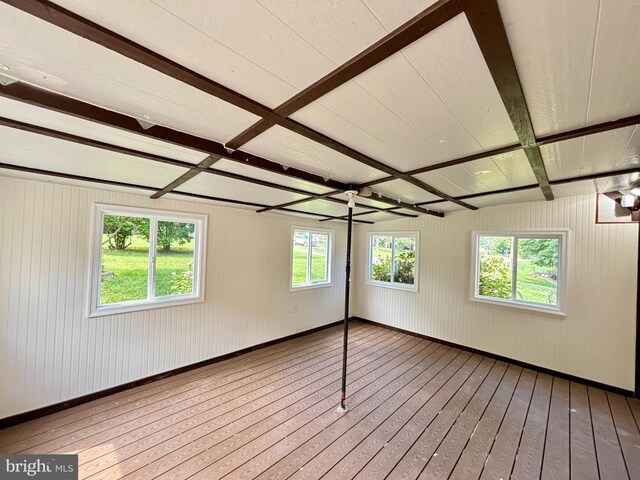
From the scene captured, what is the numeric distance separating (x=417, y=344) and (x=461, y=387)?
140 centimetres

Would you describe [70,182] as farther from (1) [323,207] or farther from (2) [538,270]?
(2) [538,270]

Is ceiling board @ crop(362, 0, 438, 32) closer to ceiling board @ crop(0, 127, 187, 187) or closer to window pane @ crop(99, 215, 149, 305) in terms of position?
ceiling board @ crop(0, 127, 187, 187)

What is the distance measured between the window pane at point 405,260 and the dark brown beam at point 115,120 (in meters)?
3.85

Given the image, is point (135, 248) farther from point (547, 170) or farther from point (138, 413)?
point (547, 170)

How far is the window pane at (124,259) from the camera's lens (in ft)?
9.39

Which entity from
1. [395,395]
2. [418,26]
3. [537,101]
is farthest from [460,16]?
[395,395]

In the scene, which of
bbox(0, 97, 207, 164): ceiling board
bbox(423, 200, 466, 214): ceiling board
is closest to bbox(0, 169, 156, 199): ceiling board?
bbox(0, 97, 207, 164): ceiling board

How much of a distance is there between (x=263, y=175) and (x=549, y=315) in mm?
4242

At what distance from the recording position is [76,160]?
6.18ft

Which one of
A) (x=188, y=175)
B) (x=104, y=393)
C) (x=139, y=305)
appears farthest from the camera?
(x=139, y=305)

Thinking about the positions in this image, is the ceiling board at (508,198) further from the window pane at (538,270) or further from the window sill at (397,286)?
the window sill at (397,286)

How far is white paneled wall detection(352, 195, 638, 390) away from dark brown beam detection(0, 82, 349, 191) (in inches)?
145

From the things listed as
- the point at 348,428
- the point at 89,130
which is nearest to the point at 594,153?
the point at 348,428

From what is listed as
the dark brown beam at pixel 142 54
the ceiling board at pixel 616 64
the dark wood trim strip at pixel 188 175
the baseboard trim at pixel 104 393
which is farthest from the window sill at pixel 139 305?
the ceiling board at pixel 616 64
